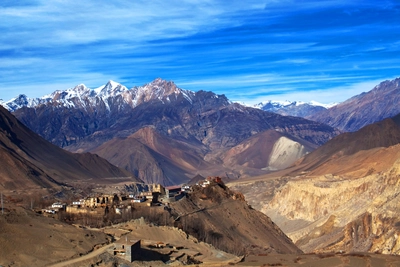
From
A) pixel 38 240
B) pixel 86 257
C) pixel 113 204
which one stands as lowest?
pixel 86 257

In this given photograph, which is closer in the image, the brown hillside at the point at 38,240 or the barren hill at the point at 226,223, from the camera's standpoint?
the brown hillside at the point at 38,240

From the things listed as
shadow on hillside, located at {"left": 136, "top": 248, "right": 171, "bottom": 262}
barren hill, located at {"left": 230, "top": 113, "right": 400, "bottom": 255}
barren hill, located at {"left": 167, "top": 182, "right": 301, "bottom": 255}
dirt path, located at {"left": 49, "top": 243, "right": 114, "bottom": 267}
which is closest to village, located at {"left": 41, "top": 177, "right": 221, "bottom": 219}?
barren hill, located at {"left": 167, "top": 182, "right": 301, "bottom": 255}

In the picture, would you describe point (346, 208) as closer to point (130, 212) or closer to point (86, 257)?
point (130, 212)

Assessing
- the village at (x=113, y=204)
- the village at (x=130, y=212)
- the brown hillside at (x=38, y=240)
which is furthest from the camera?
the village at (x=113, y=204)

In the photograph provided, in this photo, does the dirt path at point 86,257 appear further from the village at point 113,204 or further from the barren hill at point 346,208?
the barren hill at point 346,208

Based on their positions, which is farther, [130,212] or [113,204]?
[113,204]

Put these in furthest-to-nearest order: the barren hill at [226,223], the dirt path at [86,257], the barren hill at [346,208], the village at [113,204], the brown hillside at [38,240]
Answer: the barren hill at [346,208] < the village at [113,204] < the barren hill at [226,223] < the brown hillside at [38,240] < the dirt path at [86,257]

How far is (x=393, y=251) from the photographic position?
93.8 m

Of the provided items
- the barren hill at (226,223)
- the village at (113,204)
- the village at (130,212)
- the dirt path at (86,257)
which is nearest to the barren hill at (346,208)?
the barren hill at (226,223)

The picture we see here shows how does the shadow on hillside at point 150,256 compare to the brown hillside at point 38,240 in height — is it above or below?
below

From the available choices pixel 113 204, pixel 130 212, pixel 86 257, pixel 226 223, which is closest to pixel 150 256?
pixel 86 257

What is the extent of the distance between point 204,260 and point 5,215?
1775cm

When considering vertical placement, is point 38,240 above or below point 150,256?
above

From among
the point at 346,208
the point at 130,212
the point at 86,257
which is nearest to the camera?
the point at 86,257
